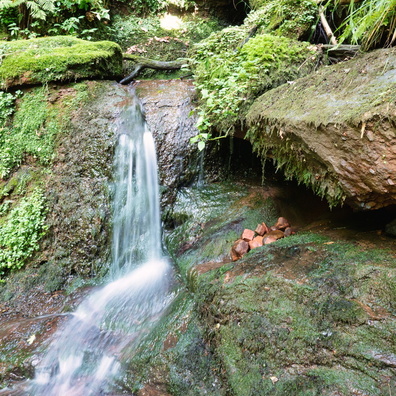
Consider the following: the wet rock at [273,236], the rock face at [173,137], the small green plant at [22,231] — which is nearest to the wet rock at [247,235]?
the wet rock at [273,236]

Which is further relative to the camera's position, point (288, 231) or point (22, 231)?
point (22, 231)

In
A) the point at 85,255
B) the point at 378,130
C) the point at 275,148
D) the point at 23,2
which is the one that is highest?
the point at 23,2

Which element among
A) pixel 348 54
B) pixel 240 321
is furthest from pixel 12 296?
pixel 348 54

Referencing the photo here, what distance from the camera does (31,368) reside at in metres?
2.87

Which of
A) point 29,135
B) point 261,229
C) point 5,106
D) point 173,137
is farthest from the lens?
point 5,106

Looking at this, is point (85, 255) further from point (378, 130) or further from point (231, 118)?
point (378, 130)

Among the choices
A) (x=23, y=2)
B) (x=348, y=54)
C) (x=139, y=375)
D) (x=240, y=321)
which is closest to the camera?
(x=240, y=321)

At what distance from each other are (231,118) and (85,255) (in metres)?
2.64

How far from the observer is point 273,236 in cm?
329

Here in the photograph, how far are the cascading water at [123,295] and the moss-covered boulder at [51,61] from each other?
1356mm

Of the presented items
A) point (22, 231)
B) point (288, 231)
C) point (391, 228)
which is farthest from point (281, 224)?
point (22, 231)

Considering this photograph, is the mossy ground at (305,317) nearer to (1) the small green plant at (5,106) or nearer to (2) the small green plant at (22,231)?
(2) the small green plant at (22,231)

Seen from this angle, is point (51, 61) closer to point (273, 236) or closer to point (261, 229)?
point (261, 229)

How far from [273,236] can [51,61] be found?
15.4 feet
